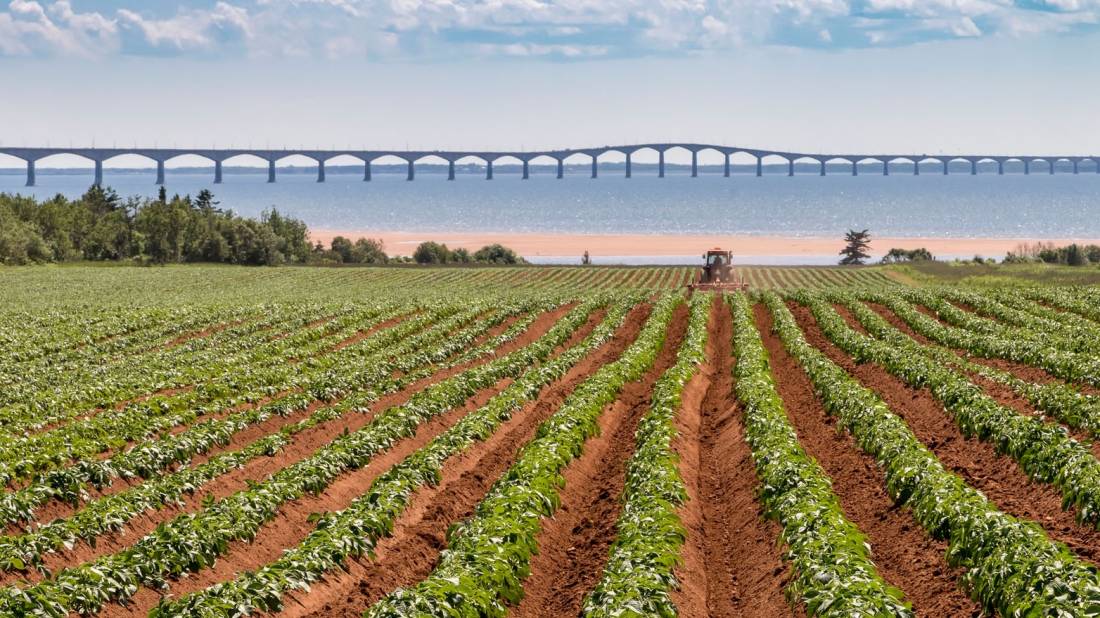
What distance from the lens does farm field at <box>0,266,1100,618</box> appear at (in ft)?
43.2

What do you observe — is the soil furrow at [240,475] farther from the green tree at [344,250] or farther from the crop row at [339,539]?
the green tree at [344,250]

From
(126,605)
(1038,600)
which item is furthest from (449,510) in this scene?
(1038,600)

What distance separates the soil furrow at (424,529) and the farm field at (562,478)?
51 mm

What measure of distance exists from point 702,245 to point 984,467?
158892mm

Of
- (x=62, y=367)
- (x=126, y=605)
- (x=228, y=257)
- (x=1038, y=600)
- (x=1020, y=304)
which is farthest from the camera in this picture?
(x=228, y=257)

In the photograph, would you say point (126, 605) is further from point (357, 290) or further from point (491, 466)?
point (357, 290)

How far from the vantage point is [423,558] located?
1517cm

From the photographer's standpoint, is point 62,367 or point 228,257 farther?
point 228,257

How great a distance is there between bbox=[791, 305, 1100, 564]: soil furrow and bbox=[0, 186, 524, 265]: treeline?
101 m

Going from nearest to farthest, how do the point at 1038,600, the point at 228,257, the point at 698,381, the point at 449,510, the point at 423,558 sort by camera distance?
the point at 1038,600 → the point at 423,558 → the point at 449,510 → the point at 698,381 → the point at 228,257

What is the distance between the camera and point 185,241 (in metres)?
136

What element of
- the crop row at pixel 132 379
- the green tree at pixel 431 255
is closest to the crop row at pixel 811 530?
the crop row at pixel 132 379

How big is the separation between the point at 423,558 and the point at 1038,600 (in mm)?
7446

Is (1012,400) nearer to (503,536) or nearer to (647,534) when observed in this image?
(647,534)
